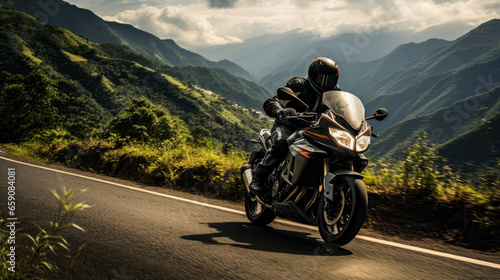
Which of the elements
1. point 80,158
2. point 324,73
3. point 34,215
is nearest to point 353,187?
point 324,73

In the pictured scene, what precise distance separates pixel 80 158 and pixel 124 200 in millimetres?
5975

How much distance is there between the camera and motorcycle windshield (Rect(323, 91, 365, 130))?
3.43 m

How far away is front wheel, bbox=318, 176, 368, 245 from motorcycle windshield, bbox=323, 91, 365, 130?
63cm

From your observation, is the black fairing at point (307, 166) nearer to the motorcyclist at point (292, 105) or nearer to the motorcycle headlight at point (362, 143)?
the motorcycle headlight at point (362, 143)

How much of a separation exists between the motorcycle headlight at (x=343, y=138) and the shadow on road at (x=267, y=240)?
3.50 feet

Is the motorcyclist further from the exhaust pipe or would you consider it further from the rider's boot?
the exhaust pipe

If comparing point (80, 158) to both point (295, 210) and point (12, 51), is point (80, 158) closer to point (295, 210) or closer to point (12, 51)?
point (295, 210)

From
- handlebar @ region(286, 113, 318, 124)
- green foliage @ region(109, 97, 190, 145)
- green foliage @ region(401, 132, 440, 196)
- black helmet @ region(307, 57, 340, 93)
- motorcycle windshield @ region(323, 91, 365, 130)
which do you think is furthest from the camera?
green foliage @ region(109, 97, 190, 145)

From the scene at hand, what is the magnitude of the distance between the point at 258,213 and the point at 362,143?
1882 millimetres

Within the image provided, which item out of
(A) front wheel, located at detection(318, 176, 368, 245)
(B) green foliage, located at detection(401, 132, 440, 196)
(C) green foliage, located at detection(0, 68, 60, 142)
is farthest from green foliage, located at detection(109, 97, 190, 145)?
(A) front wheel, located at detection(318, 176, 368, 245)

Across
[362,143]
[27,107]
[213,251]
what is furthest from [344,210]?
[27,107]

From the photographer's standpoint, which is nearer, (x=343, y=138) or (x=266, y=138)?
(x=343, y=138)

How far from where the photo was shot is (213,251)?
3.19 meters

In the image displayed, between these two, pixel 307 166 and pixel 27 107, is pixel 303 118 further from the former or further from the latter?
pixel 27 107
